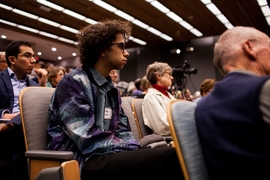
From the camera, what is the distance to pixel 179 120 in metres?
0.89

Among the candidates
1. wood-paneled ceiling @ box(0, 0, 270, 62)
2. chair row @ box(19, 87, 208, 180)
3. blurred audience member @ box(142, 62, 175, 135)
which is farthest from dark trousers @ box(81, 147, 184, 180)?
wood-paneled ceiling @ box(0, 0, 270, 62)

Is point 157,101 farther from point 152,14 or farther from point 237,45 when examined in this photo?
point 152,14

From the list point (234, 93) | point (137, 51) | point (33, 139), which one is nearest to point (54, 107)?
point (33, 139)

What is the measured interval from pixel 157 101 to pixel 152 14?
17.0 ft

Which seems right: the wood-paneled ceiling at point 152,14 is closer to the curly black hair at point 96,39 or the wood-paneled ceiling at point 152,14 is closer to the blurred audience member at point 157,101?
the blurred audience member at point 157,101

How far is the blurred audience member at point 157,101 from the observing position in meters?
2.29

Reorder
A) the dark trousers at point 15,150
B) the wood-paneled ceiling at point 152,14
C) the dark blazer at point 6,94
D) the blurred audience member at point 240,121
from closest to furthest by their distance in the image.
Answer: the blurred audience member at point 240,121, the dark trousers at point 15,150, the dark blazer at point 6,94, the wood-paneled ceiling at point 152,14

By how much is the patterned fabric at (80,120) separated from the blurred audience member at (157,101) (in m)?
0.90

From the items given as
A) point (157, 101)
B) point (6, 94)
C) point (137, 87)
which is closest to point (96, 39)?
point (6, 94)

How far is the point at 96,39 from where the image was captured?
5.06 feet

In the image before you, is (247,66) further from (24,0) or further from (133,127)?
(24,0)

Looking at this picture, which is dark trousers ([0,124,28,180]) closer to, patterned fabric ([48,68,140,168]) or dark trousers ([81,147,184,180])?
patterned fabric ([48,68,140,168])

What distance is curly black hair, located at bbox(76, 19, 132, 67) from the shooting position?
1.54m

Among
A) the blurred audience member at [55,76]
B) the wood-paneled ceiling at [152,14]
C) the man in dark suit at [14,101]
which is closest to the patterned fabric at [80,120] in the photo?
the man in dark suit at [14,101]
